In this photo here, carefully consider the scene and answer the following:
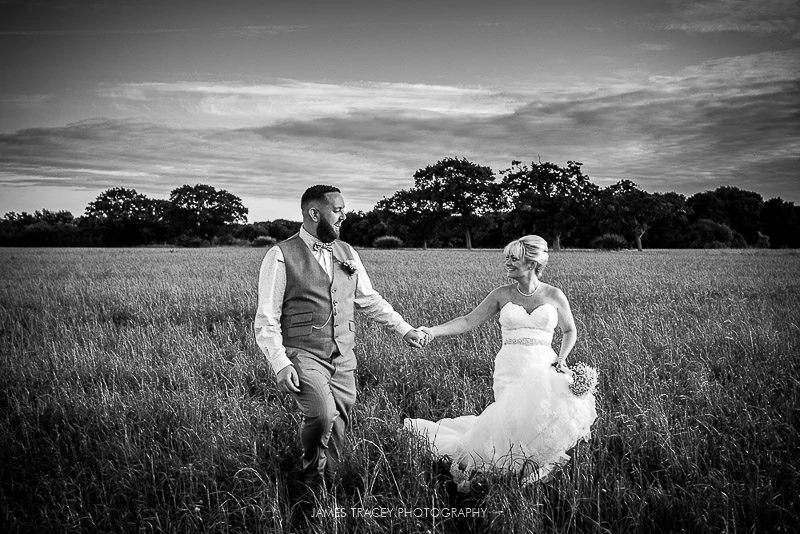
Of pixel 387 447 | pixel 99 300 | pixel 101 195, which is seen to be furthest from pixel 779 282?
pixel 101 195

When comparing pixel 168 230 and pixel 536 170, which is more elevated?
pixel 536 170

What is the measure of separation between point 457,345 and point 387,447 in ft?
11.9

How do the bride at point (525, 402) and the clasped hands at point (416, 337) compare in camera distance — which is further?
the clasped hands at point (416, 337)

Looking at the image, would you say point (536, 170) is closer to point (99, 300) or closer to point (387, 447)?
point (99, 300)

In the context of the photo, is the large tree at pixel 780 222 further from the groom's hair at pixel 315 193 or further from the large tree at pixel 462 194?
the groom's hair at pixel 315 193

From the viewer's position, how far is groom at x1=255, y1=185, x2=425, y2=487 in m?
3.66

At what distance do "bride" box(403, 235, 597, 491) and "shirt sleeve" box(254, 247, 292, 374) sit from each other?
4.74ft

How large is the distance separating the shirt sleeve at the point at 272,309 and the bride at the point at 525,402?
1445 millimetres

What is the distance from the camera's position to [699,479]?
3742 mm

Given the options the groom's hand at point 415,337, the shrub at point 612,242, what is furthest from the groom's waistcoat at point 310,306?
the shrub at point 612,242

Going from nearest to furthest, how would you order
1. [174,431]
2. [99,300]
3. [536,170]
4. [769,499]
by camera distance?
[769,499]
[174,431]
[99,300]
[536,170]

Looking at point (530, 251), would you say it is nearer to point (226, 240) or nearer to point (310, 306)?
point (310, 306)

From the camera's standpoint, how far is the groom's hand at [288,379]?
11.4ft

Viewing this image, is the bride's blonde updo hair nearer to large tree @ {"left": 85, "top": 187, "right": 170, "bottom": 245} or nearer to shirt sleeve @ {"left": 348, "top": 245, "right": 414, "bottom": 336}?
shirt sleeve @ {"left": 348, "top": 245, "right": 414, "bottom": 336}
